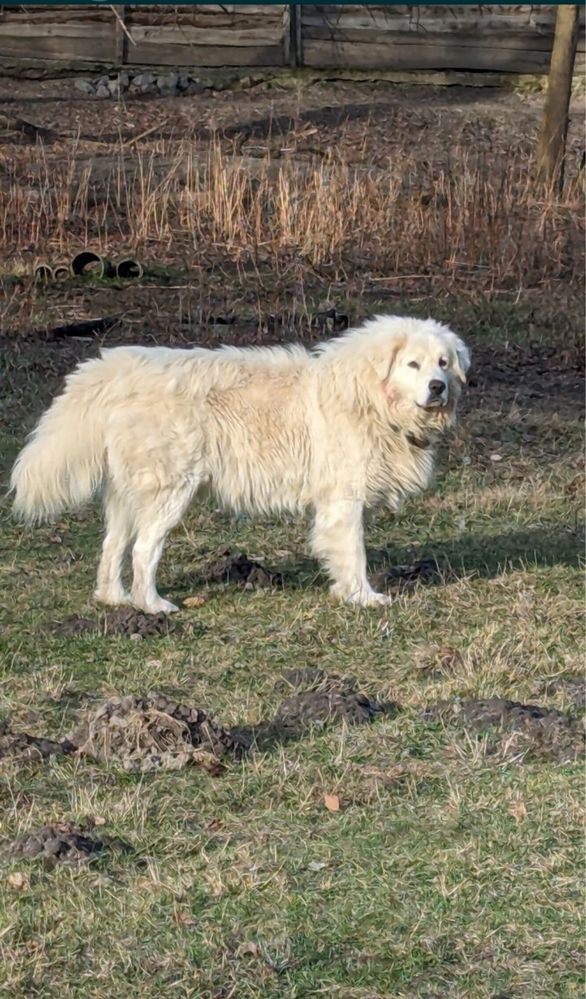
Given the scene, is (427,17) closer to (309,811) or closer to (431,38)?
(431,38)

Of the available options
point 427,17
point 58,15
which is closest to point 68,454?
point 58,15

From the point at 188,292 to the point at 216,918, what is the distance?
10.4 metres

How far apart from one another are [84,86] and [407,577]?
18.7 meters

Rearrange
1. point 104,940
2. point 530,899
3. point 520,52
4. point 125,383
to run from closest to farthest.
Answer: point 104,940 → point 530,899 → point 125,383 → point 520,52

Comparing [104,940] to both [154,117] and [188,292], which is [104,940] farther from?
[154,117]

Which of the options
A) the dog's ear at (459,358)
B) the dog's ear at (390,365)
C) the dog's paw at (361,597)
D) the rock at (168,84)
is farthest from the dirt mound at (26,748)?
the rock at (168,84)

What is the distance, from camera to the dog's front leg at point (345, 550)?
724cm

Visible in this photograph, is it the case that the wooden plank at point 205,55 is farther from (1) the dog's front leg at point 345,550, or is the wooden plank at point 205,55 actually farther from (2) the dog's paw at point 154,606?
(2) the dog's paw at point 154,606

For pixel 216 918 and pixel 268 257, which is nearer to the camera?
pixel 216 918

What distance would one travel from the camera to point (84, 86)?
24359 millimetres

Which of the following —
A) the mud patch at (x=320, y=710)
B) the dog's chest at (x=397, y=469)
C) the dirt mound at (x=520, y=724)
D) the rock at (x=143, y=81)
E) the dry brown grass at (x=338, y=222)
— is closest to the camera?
the dirt mound at (x=520, y=724)

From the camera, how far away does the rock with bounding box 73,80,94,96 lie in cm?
2425

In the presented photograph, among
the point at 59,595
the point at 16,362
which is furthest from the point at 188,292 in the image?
the point at 59,595

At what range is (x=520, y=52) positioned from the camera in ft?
82.3
